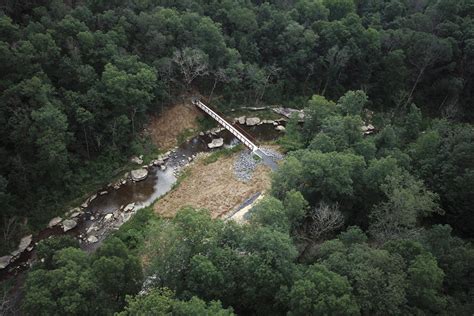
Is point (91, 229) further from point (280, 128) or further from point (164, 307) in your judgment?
point (280, 128)

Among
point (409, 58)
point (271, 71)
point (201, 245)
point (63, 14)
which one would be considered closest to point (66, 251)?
point (201, 245)

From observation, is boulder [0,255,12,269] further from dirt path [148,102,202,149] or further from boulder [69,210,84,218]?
dirt path [148,102,202,149]

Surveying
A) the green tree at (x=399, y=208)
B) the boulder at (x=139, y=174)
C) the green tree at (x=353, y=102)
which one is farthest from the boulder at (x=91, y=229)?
the green tree at (x=353, y=102)

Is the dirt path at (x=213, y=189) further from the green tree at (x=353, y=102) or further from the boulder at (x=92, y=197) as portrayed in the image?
the green tree at (x=353, y=102)

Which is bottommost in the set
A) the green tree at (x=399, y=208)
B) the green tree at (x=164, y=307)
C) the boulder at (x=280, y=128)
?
the boulder at (x=280, y=128)

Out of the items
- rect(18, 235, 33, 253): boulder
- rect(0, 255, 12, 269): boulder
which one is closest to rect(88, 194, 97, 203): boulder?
rect(18, 235, 33, 253): boulder

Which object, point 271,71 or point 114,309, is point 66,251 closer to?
point 114,309

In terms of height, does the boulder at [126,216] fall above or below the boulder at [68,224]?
below
